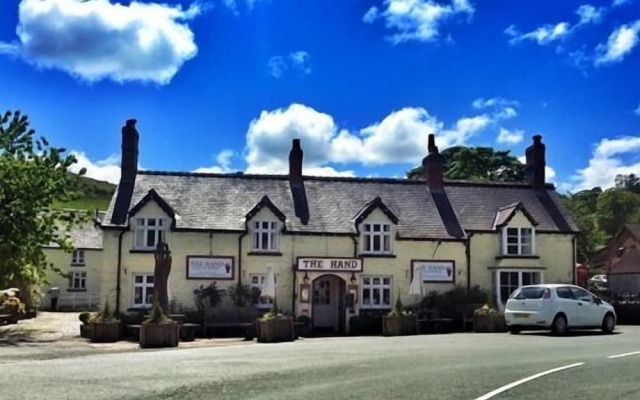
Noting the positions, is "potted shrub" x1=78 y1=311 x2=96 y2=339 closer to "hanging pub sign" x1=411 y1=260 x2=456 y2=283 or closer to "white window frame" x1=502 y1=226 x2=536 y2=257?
"hanging pub sign" x1=411 y1=260 x2=456 y2=283

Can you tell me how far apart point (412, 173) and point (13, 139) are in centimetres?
4916

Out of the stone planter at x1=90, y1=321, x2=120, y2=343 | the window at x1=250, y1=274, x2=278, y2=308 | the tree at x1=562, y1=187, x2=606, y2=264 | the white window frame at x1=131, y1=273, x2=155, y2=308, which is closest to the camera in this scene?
the stone planter at x1=90, y1=321, x2=120, y2=343

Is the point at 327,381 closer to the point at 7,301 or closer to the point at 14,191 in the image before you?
the point at 14,191

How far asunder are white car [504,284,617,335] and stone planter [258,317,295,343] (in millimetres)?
7944

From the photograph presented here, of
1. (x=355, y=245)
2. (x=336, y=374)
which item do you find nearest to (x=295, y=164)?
(x=355, y=245)

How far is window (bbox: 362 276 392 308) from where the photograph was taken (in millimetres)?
33438

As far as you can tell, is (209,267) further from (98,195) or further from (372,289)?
(98,195)

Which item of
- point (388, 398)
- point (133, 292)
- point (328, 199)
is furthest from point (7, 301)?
point (388, 398)

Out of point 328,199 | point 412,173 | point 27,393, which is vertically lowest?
point 27,393

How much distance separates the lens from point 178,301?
31.4 meters

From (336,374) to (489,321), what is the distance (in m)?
17.3

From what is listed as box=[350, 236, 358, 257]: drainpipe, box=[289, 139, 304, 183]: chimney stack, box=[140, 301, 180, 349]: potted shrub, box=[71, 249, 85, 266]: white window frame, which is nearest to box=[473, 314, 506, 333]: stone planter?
box=[350, 236, 358, 257]: drainpipe

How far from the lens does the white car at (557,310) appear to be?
25.0 meters

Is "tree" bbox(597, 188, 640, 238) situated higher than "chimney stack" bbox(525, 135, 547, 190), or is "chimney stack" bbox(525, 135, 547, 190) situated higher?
"tree" bbox(597, 188, 640, 238)
